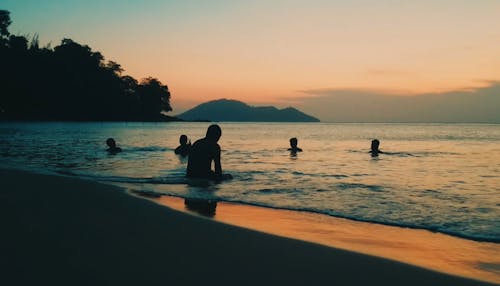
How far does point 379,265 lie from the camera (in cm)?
449

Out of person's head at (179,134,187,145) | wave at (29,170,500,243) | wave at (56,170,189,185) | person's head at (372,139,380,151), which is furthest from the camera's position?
person's head at (372,139,380,151)

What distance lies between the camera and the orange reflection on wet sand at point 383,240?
4.86 meters

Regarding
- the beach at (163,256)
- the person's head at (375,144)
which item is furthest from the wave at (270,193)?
the person's head at (375,144)

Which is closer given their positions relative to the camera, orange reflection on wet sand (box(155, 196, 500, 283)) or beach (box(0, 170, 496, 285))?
beach (box(0, 170, 496, 285))

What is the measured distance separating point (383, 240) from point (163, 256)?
11.0 feet

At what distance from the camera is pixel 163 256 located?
4.33 m

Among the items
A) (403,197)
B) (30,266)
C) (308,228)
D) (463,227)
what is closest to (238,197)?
(308,228)

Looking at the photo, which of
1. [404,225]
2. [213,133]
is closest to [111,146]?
[213,133]

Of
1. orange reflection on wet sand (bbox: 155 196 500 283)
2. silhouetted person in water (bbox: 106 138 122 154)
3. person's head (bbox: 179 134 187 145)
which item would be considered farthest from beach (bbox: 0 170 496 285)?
silhouetted person in water (bbox: 106 138 122 154)

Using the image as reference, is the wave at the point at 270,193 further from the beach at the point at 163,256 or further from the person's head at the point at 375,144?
the person's head at the point at 375,144

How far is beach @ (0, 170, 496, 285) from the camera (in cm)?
373

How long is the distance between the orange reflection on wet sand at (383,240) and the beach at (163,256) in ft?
1.47

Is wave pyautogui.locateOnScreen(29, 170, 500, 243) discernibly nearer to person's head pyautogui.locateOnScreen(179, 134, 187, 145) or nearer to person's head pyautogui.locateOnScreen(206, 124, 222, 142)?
person's head pyautogui.locateOnScreen(206, 124, 222, 142)

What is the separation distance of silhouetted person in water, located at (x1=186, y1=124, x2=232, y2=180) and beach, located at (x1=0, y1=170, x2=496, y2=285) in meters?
5.67
